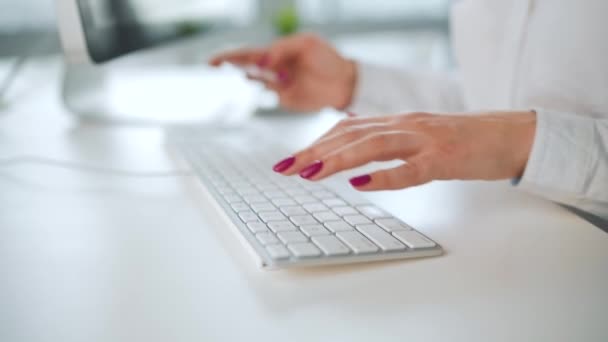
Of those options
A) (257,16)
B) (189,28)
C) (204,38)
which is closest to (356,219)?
(189,28)

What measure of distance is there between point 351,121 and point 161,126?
481 mm

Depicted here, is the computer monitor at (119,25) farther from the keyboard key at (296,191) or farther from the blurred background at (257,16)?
the keyboard key at (296,191)

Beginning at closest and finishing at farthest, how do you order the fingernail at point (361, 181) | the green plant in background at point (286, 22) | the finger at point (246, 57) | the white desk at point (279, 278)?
the white desk at point (279, 278)
the fingernail at point (361, 181)
the finger at point (246, 57)
the green plant in background at point (286, 22)

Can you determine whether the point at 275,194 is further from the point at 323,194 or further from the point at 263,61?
the point at 263,61

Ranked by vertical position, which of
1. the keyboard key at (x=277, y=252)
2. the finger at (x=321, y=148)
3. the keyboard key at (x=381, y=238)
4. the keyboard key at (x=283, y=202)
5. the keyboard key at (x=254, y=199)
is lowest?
the keyboard key at (x=381, y=238)

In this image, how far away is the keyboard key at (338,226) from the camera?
15.3 inches

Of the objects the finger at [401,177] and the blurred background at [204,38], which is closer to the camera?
the finger at [401,177]

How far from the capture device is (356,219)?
0.42 meters

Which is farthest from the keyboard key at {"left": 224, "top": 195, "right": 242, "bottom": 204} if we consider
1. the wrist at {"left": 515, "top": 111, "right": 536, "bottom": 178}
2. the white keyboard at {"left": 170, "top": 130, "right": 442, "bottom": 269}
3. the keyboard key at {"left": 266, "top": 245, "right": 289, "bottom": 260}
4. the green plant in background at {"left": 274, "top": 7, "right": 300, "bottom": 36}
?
the green plant in background at {"left": 274, "top": 7, "right": 300, "bottom": 36}

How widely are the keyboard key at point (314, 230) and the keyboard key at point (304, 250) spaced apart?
0.05 feet

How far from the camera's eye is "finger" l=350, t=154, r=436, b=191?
1.31 feet

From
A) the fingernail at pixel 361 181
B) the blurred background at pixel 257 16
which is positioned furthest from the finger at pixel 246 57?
the fingernail at pixel 361 181

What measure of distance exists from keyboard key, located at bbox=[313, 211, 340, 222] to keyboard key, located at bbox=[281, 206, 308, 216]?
0.03ft

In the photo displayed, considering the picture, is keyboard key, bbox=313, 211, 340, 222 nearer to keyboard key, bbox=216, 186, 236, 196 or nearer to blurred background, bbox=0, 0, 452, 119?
keyboard key, bbox=216, 186, 236, 196
